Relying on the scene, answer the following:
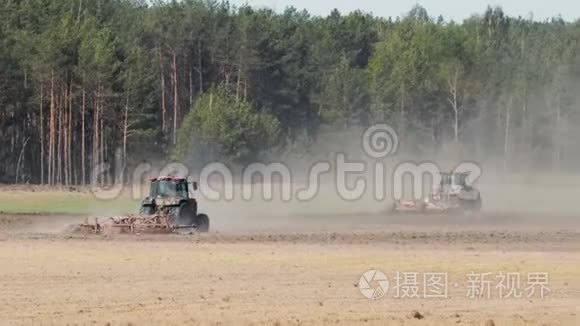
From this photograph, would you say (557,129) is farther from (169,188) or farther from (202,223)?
(169,188)

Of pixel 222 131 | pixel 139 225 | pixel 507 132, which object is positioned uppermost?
pixel 507 132

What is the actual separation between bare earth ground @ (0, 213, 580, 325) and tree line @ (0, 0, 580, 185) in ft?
180

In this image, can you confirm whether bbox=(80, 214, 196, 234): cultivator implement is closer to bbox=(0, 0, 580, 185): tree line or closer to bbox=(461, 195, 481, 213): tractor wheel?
bbox=(461, 195, 481, 213): tractor wheel

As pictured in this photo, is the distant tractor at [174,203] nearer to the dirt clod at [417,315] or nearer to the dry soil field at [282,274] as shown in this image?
the dry soil field at [282,274]

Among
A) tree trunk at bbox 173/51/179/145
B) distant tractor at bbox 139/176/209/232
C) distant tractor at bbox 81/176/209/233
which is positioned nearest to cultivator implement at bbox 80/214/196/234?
distant tractor at bbox 81/176/209/233

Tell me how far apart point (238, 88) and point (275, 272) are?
343 ft

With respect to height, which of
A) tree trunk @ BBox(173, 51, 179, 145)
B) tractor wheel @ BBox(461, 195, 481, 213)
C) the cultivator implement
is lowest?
the cultivator implement

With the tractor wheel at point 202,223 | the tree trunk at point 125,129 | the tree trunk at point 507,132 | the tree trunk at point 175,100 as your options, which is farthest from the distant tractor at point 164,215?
the tree trunk at point 507,132

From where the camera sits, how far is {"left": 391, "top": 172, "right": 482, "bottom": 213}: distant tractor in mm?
61719

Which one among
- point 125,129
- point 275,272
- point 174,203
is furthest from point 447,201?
point 125,129

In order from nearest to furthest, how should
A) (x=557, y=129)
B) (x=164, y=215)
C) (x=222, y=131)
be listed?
(x=164, y=215) < (x=222, y=131) < (x=557, y=129)

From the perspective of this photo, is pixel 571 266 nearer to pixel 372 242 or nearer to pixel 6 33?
pixel 372 242

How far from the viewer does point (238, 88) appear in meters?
136

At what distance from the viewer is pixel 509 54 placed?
153500mm
